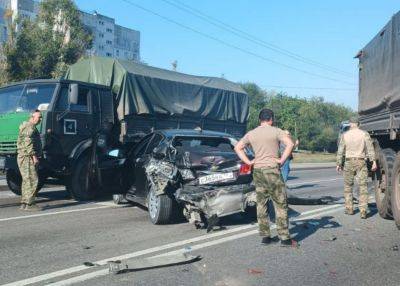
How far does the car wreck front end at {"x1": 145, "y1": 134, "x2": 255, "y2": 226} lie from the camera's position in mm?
7586

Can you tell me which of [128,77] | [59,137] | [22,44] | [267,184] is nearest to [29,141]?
[59,137]

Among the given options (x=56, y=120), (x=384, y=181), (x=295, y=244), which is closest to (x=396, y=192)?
(x=384, y=181)

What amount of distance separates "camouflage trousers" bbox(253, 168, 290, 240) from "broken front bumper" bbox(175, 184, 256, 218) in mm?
936

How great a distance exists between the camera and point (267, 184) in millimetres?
6586

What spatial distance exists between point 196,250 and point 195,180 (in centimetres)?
172

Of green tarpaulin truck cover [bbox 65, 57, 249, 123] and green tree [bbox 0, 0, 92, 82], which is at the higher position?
green tree [bbox 0, 0, 92, 82]

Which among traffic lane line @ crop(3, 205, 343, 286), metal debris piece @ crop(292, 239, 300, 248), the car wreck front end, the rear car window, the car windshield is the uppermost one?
the car windshield

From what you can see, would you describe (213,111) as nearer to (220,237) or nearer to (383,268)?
(220,237)

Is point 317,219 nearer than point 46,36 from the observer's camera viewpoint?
Yes

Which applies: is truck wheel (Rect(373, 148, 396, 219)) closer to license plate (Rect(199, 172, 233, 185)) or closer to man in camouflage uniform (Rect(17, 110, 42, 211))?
license plate (Rect(199, 172, 233, 185))

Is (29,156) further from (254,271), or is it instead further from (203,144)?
(254,271)

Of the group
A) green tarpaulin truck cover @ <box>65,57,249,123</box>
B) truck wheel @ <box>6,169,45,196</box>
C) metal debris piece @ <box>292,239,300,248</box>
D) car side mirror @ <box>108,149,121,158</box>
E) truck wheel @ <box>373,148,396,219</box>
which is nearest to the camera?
metal debris piece @ <box>292,239,300,248</box>

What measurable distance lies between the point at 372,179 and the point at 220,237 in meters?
4.11

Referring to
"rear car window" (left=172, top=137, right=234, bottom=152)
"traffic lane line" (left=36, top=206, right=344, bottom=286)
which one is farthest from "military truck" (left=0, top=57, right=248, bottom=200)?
"traffic lane line" (left=36, top=206, right=344, bottom=286)
